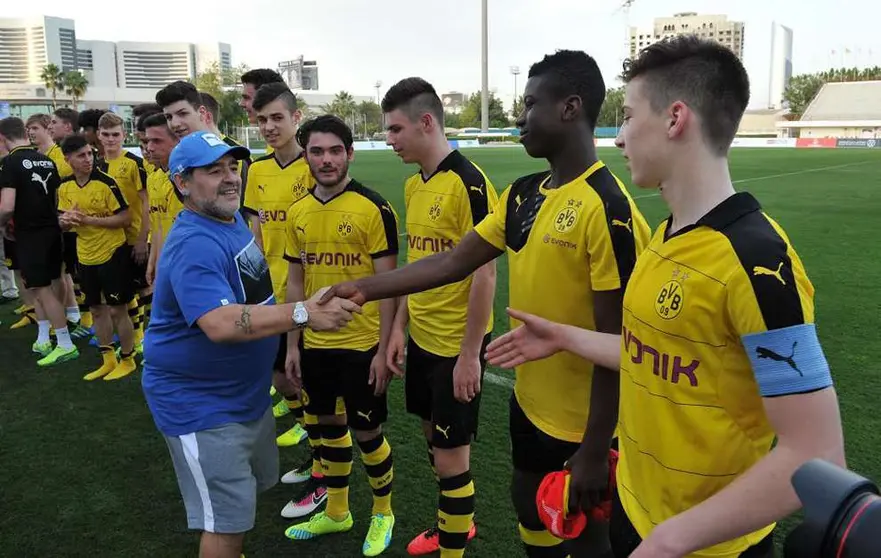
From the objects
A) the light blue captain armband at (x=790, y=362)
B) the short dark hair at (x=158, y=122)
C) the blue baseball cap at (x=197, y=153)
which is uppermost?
the short dark hair at (x=158, y=122)

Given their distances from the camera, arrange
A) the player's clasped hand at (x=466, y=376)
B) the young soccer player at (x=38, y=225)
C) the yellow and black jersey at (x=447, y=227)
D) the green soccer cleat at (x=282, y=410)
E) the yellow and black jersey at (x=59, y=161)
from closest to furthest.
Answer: the player's clasped hand at (x=466, y=376) → the yellow and black jersey at (x=447, y=227) → the green soccer cleat at (x=282, y=410) → the young soccer player at (x=38, y=225) → the yellow and black jersey at (x=59, y=161)

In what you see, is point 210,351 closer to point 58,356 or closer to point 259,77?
point 259,77

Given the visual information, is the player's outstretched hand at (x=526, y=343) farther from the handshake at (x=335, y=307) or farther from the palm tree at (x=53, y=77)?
the palm tree at (x=53, y=77)

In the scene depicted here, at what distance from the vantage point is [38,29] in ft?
453

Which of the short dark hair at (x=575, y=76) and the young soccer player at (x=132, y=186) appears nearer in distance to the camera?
the short dark hair at (x=575, y=76)

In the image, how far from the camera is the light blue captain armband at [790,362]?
1.25 metres

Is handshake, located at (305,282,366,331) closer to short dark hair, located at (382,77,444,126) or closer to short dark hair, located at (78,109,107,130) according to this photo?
short dark hair, located at (382,77,444,126)

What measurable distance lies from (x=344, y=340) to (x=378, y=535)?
112 centimetres

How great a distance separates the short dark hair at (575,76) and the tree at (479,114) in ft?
318

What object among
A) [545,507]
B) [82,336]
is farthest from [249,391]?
[82,336]

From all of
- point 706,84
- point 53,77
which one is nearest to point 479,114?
point 53,77

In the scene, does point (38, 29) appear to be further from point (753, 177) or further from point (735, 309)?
point (735, 309)

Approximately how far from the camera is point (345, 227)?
364 cm

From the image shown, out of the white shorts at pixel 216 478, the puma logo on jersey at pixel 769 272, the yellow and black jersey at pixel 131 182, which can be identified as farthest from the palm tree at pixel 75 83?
the puma logo on jersey at pixel 769 272
